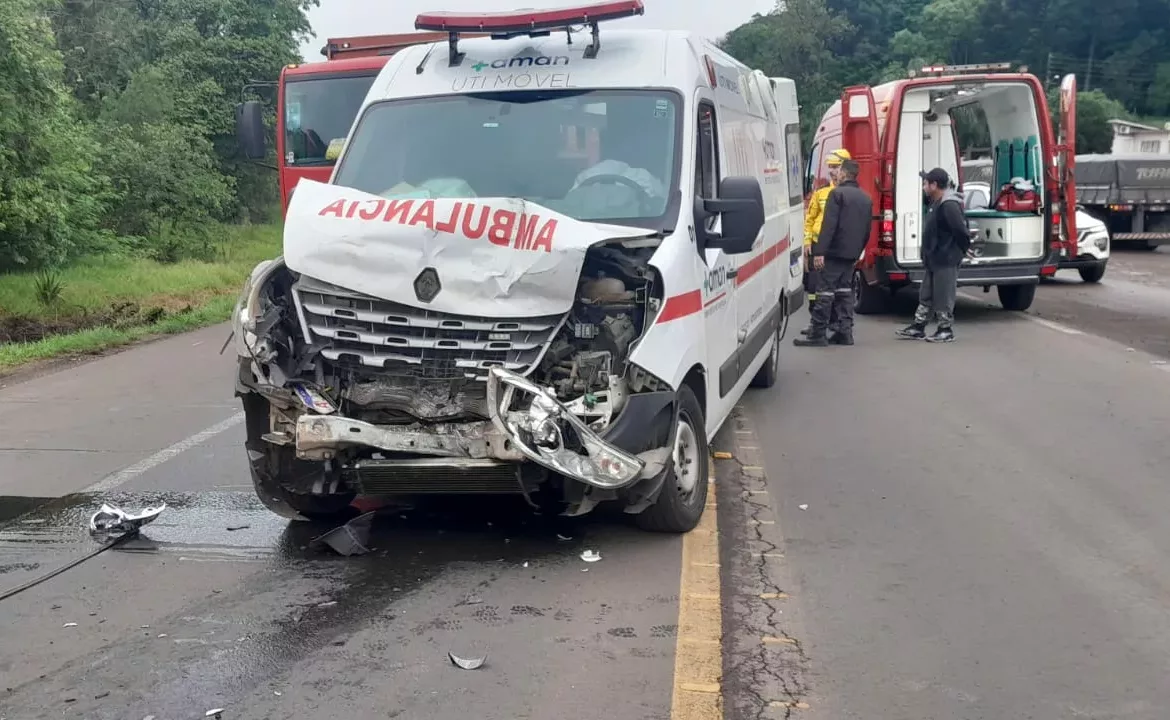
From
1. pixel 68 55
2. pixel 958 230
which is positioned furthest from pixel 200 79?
pixel 958 230

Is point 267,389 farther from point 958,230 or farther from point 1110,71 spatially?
point 1110,71

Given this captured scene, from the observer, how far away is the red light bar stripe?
581 cm

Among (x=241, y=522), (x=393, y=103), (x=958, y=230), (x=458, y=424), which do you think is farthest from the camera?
(x=958, y=230)

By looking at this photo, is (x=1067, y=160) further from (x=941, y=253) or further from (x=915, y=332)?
(x=915, y=332)

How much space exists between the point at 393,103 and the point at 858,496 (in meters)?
3.27

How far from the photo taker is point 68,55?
1299 inches

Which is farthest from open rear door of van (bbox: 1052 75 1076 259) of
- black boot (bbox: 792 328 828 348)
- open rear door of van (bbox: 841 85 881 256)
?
black boot (bbox: 792 328 828 348)

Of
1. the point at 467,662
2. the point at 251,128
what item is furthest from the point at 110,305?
the point at 467,662

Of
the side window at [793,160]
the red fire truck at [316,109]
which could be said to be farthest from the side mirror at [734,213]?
the red fire truck at [316,109]

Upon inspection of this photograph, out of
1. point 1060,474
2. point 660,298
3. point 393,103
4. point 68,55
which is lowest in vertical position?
point 1060,474

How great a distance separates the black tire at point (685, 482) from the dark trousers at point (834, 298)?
6123 mm

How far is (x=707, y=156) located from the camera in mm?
6078

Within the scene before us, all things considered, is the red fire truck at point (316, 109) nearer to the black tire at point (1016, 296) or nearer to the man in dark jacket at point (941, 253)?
the man in dark jacket at point (941, 253)

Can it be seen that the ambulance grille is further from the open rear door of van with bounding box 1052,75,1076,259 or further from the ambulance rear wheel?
the open rear door of van with bounding box 1052,75,1076,259
